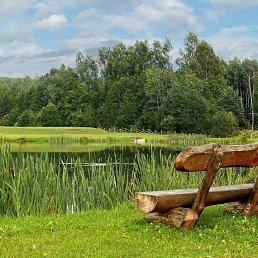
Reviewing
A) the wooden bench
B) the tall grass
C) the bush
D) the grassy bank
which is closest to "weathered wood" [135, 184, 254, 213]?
the wooden bench

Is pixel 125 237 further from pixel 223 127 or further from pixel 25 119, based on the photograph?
pixel 25 119

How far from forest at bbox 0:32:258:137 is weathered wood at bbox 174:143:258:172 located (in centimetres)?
4923

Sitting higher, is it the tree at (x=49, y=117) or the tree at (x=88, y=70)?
the tree at (x=88, y=70)

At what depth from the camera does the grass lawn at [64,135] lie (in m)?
46.5

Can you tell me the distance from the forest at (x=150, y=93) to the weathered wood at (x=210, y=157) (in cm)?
4923

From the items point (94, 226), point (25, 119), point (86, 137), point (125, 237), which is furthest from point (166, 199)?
point (25, 119)

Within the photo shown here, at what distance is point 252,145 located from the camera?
6672mm

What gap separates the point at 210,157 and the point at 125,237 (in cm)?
148

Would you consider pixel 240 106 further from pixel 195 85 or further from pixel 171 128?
pixel 171 128

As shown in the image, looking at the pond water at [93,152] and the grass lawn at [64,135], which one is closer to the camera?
the pond water at [93,152]

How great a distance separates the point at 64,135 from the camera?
49.1 m

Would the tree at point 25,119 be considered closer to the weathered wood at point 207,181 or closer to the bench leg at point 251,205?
the bench leg at point 251,205

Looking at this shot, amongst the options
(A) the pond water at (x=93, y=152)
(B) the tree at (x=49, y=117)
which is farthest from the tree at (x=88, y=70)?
(A) the pond water at (x=93, y=152)

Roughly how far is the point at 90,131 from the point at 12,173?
47234 millimetres
